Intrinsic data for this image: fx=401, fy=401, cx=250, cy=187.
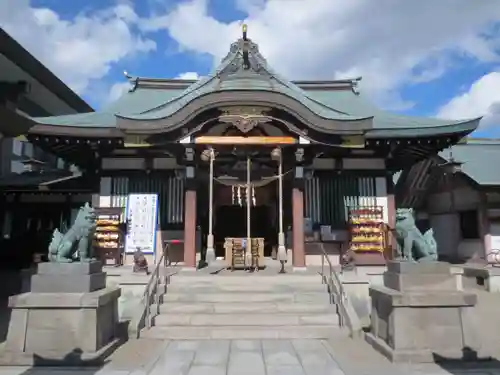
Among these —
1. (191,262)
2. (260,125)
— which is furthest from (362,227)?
(191,262)

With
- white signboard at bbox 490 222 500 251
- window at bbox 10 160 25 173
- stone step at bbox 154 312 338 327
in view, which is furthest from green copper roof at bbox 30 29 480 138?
stone step at bbox 154 312 338 327

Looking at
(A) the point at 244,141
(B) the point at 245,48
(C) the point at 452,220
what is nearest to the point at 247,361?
(A) the point at 244,141

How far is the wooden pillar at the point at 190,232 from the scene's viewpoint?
1217cm

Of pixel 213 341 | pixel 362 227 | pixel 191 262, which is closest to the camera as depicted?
pixel 213 341

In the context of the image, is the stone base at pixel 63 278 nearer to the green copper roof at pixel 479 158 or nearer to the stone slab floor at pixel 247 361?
the stone slab floor at pixel 247 361

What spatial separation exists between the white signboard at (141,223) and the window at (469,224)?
1252cm

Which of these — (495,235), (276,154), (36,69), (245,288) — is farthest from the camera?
(36,69)

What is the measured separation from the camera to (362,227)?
44.0 feet

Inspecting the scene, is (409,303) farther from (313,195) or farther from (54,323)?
(313,195)

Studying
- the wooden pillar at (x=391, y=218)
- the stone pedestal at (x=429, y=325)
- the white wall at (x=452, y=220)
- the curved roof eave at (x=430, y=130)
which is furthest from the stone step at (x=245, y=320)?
the white wall at (x=452, y=220)

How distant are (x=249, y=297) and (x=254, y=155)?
17.8ft

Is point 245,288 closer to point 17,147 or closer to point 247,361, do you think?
point 247,361

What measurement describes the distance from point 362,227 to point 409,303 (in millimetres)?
6967

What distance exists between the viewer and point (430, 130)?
12.6m
